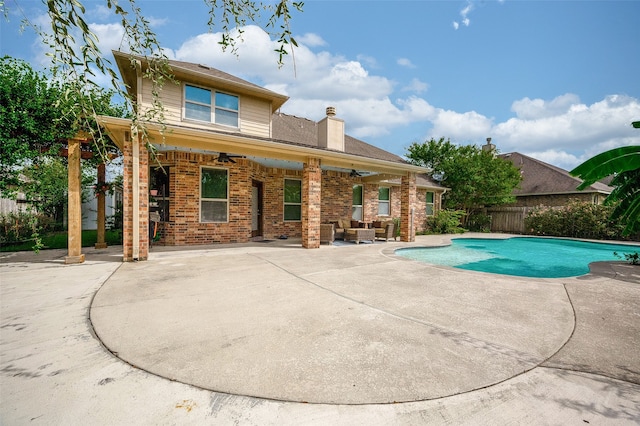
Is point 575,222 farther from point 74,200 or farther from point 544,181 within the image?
point 74,200

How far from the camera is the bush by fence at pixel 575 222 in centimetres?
1461

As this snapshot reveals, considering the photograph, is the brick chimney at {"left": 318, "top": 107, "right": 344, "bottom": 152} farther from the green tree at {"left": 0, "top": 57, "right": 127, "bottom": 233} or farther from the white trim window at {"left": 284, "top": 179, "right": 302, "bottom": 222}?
the green tree at {"left": 0, "top": 57, "right": 127, "bottom": 233}

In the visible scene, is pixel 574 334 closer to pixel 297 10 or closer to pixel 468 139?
pixel 297 10

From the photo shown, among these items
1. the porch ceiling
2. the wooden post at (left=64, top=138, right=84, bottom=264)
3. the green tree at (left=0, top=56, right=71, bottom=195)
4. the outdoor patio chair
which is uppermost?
the green tree at (left=0, top=56, right=71, bottom=195)

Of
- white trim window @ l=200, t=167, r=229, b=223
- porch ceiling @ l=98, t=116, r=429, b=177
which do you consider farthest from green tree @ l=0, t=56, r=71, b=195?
white trim window @ l=200, t=167, r=229, b=223

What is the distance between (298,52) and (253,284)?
12.9ft

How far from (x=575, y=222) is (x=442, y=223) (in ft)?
24.7

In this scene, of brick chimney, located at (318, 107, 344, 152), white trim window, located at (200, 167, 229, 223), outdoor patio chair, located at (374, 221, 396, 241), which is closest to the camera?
white trim window, located at (200, 167, 229, 223)

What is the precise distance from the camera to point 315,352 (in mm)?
2494

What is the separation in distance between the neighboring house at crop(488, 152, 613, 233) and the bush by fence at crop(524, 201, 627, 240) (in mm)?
922

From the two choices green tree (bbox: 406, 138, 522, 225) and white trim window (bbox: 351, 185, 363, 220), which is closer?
white trim window (bbox: 351, 185, 363, 220)

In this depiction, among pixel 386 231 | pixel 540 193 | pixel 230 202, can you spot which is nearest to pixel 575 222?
pixel 540 193

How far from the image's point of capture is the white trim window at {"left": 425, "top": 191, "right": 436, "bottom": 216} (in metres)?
18.3

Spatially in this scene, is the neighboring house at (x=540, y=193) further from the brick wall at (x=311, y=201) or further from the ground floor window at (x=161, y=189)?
the ground floor window at (x=161, y=189)
